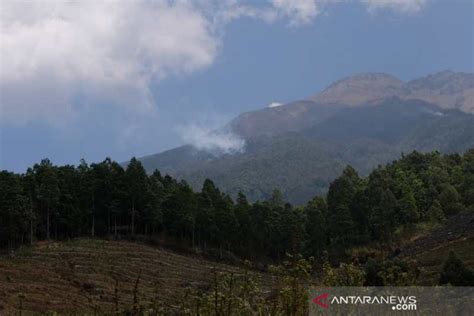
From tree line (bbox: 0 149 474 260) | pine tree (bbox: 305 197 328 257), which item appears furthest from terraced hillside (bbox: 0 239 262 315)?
pine tree (bbox: 305 197 328 257)

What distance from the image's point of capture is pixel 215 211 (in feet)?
238

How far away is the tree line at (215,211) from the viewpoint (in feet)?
215

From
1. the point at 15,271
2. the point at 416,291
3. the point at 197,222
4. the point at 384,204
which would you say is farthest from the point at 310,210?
the point at 416,291

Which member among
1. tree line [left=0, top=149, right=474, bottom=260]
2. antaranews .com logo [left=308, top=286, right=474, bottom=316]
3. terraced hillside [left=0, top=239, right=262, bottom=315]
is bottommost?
terraced hillside [left=0, top=239, right=262, bottom=315]

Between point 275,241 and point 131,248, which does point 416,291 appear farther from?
point 275,241

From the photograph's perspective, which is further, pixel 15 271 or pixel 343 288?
pixel 15 271

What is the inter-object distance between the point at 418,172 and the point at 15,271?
68.3 m

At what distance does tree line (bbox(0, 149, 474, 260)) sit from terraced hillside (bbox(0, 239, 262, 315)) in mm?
7948

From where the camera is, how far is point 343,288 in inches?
187

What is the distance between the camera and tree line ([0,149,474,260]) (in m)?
65.6

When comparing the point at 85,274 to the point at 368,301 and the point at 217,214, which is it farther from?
the point at 368,301

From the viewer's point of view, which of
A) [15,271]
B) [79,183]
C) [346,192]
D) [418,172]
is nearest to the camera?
[15,271]

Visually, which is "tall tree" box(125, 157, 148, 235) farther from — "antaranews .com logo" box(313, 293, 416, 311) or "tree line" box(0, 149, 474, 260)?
"antaranews .com logo" box(313, 293, 416, 311)

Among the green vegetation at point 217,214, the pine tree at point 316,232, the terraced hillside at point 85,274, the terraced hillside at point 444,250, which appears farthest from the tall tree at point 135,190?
the terraced hillside at point 444,250
